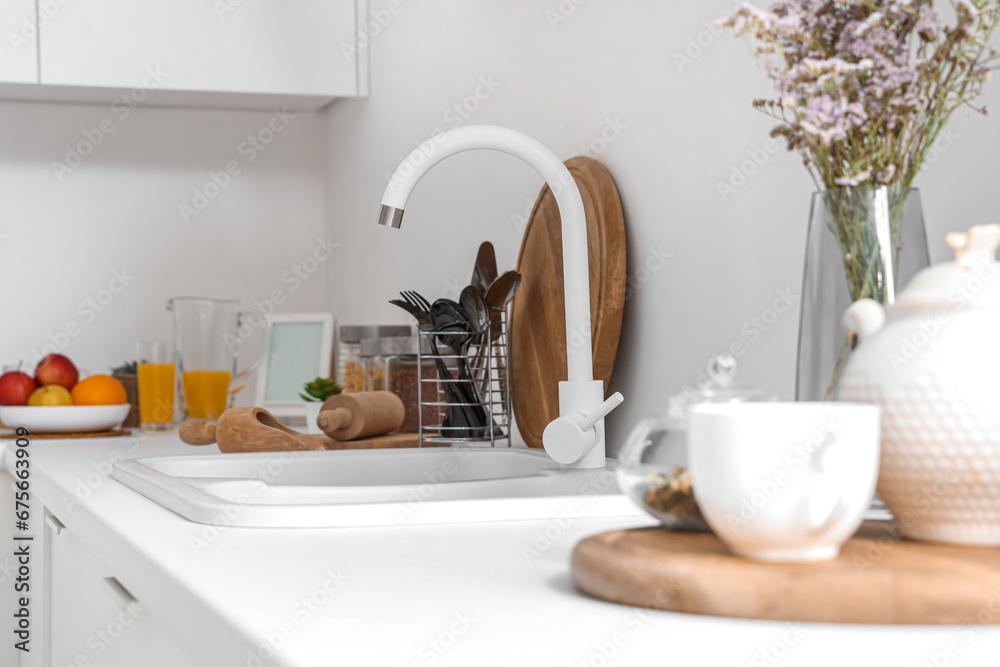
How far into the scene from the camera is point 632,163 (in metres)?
1.31

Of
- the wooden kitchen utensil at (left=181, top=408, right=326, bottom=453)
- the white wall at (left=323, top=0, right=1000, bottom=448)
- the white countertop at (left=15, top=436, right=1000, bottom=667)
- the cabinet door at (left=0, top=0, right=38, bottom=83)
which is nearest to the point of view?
the white countertop at (left=15, top=436, right=1000, bottom=667)

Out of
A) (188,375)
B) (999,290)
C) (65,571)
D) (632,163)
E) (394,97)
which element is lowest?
(65,571)

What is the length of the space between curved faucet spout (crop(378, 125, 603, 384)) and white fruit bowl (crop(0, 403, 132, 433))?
3.82ft

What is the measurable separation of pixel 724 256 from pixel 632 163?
0.75 ft

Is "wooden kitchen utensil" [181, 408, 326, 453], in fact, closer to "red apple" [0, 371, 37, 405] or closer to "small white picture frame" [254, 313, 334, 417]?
"red apple" [0, 371, 37, 405]

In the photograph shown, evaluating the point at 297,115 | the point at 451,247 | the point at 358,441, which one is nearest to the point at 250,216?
the point at 297,115

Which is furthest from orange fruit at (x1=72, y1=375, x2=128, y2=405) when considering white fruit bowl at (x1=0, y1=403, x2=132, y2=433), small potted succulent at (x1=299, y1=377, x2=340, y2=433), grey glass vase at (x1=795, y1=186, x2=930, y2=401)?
grey glass vase at (x1=795, y1=186, x2=930, y2=401)

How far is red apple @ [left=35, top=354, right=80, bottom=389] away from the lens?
2.09 metres

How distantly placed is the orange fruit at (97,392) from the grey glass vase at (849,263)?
1.74 m

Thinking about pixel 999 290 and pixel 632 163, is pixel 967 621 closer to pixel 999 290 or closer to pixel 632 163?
pixel 999 290

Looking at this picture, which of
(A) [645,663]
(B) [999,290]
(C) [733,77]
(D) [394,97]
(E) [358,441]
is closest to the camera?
(A) [645,663]

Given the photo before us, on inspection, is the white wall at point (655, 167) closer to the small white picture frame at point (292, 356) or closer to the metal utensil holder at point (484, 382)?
the metal utensil holder at point (484, 382)

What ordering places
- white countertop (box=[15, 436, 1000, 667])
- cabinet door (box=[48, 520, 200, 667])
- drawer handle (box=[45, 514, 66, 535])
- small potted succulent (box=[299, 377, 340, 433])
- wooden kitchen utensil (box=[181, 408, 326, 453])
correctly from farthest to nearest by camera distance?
1. small potted succulent (box=[299, 377, 340, 433])
2. wooden kitchen utensil (box=[181, 408, 326, 453])
3. drawer handle (box=[45, 514, 66, 535])
4. cabinet door (box=[48, 520, 200, 667])
5. white countertop (box=[15, 436, 1000, 667])

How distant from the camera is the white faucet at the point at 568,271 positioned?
1.05m
